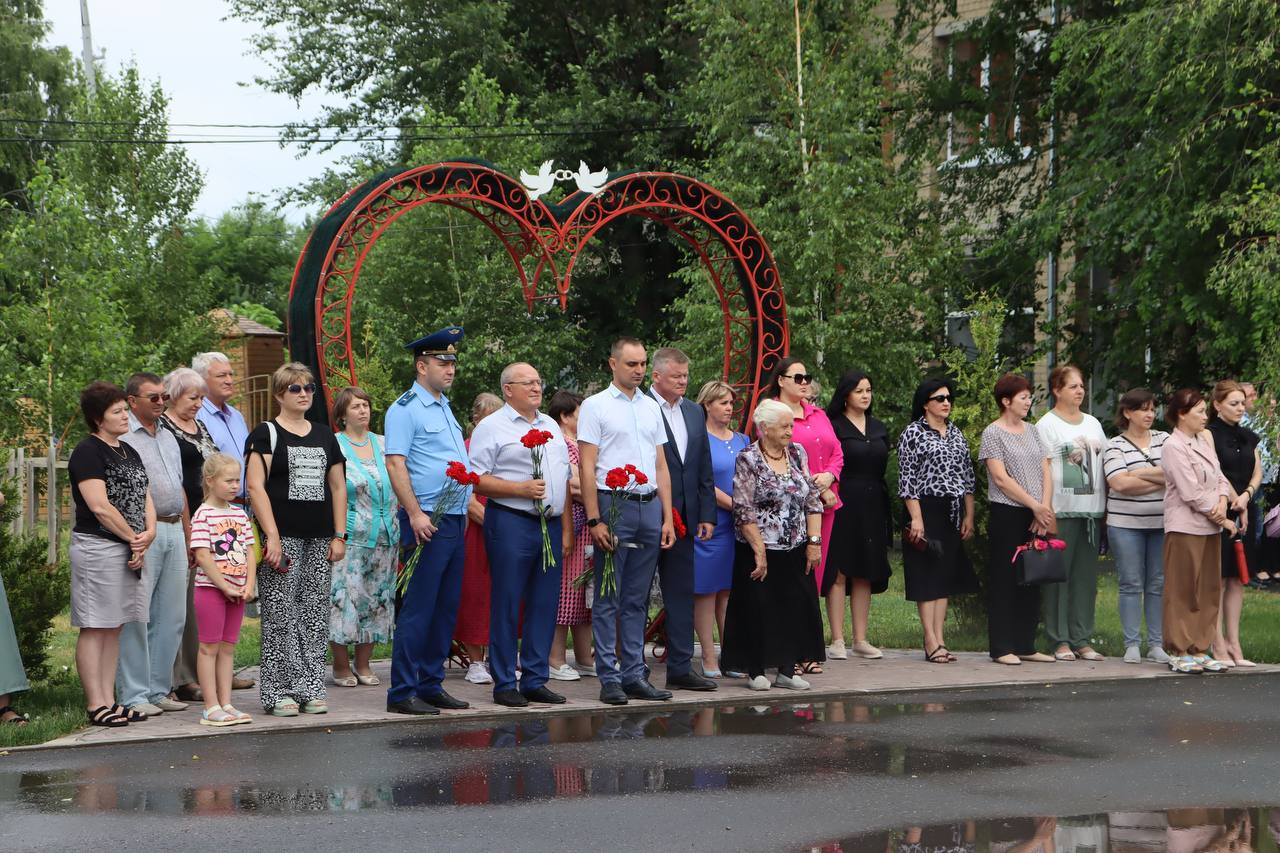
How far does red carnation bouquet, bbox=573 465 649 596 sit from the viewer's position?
9.12 meters

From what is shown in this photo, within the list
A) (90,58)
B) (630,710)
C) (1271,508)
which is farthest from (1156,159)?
(90,58)

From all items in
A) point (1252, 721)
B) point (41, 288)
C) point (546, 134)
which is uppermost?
point (546, 134)

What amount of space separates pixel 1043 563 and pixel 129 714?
5.79 meters

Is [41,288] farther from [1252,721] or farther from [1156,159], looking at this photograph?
[1252,721]

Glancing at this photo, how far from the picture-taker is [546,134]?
94.9 feet

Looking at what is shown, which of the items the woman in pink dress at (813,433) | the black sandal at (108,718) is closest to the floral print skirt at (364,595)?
the black sandal at (108,718)

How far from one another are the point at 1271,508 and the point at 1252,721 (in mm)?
5215

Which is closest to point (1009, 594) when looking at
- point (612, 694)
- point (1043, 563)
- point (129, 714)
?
point (1043, 563)

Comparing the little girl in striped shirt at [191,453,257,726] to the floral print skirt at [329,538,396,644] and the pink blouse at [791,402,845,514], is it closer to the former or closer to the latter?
the floral print skirt at [329,538,396,644]

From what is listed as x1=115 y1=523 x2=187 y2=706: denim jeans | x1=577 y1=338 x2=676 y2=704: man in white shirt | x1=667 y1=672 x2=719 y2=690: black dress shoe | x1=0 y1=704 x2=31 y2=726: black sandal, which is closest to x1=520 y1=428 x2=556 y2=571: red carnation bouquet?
x1=577 y1=338 x2=676 y2=704: man in white shirt

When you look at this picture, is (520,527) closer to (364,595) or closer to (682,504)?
(682,504)

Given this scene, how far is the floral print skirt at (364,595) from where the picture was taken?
9922 millimetres

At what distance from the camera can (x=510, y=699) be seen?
9.12 meters

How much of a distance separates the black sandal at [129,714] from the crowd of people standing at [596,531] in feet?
0.10
